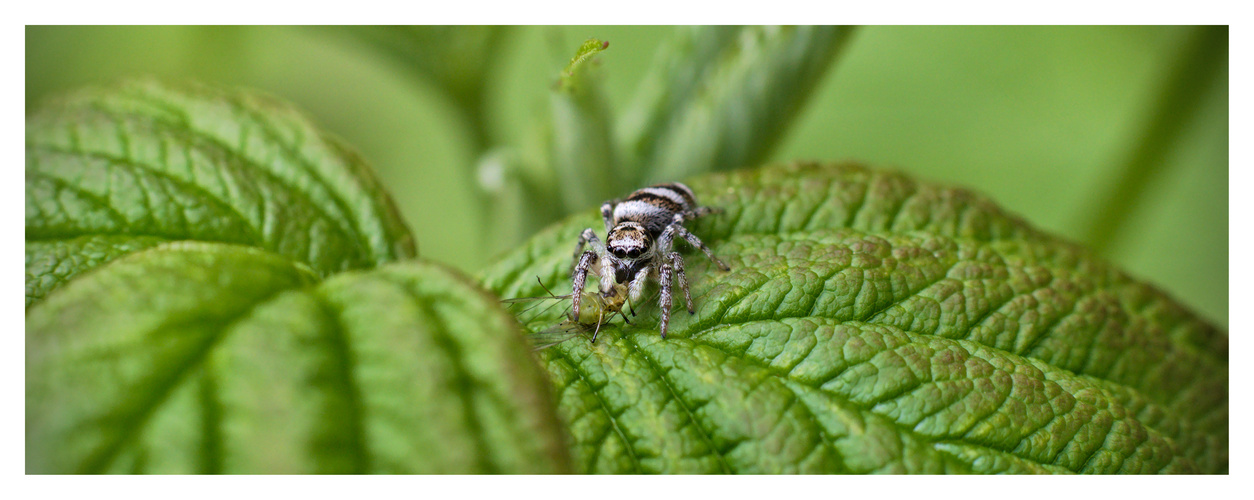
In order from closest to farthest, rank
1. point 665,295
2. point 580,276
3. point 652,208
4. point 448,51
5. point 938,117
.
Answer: point 665,295 < point 580,276 < point 652,208 < point 448,51 < point 938,117

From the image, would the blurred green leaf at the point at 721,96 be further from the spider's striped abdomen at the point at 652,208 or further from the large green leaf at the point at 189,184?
the large green leaf at the point at 189,184

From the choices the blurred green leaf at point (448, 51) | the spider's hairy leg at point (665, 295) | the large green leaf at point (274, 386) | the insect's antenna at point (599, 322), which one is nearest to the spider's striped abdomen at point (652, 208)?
the spider's hairy leg at point (665, 295)

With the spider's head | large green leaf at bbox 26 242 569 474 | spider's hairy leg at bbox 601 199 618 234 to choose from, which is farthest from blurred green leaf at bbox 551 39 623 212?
large green leaf at bbox 26 242 569 474

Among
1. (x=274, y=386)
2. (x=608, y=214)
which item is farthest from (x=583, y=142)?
(x=274, y=386)

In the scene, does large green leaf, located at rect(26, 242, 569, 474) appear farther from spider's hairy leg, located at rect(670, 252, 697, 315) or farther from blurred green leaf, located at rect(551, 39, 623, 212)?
blurred green leaf, located at rect(551, 39, 623, 212)

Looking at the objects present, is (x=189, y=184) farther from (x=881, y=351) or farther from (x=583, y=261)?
(x=881, y=351)
